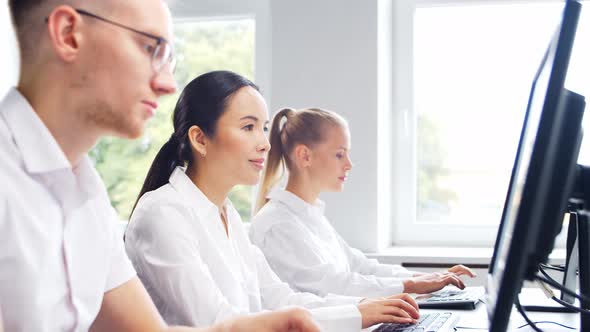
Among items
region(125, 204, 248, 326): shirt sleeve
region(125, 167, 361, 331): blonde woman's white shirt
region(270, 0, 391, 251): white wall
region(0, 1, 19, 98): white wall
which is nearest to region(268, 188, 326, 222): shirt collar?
region(125, 167, 361, 331): blonde woman's white shirt

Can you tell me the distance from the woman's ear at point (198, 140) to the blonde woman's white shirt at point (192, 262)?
79 mm

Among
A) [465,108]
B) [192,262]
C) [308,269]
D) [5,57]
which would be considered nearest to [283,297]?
[308,269]

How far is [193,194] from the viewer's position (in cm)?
174

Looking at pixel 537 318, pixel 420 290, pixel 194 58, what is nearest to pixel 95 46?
pixel 537 318

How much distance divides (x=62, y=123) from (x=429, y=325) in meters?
0.89

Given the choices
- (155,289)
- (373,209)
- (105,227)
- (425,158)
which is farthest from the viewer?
(425,158)

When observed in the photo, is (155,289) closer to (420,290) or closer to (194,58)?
(420,290)

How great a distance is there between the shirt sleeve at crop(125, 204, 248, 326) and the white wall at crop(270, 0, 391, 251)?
164cm

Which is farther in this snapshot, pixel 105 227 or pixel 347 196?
pixel 347 196

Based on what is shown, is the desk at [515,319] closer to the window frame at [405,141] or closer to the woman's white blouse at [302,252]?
the woman's white blouse at [302,252]

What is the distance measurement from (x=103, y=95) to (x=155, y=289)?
0.69 metres

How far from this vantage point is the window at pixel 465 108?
345 cm

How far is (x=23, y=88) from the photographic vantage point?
41.1 inches

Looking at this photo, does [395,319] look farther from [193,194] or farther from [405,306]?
[193,194]
